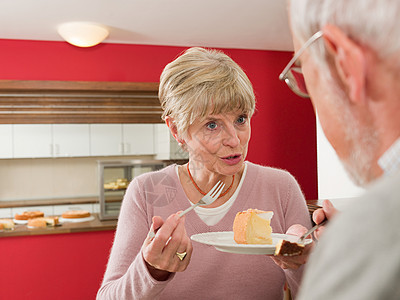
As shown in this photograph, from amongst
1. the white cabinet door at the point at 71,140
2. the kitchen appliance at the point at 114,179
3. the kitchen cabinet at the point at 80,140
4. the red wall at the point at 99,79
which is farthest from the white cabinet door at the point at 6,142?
the kitchen appliance at the point at 114,179

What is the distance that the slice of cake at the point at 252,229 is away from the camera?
1190 millimetres

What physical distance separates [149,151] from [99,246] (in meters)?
1.75

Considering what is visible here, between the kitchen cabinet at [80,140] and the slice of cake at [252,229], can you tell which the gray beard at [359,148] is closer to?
the slice of cake at [252,229]

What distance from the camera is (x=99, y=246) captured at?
4.60m

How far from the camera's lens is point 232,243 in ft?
3.89

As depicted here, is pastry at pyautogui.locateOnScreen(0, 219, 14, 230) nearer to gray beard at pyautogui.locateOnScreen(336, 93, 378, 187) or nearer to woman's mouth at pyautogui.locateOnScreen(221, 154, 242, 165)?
woman's mouth at pyautogui.locateOnScreen(221, 154, 242, 165)

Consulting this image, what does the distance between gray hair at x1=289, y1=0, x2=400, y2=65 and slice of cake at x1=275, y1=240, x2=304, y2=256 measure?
1.73 feet

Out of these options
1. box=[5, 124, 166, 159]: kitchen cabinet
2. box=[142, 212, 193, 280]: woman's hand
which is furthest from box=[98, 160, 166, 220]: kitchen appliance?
box=[142, 212, 193, 280]: woman's hand

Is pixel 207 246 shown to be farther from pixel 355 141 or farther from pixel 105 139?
pixel 105 139

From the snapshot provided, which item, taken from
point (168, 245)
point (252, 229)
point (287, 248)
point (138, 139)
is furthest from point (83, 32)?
point (287, 248)

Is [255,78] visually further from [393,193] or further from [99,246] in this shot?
[393,193]

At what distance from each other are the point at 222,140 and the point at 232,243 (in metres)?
0.35

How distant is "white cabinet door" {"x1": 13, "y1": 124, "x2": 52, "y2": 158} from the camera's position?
5656 millimetres

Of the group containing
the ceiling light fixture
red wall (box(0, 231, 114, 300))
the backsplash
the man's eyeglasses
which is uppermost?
the ceiling light fixture
